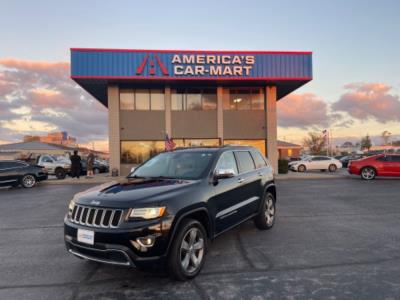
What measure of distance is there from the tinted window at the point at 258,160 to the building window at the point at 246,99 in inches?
636

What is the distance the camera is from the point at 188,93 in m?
22.0

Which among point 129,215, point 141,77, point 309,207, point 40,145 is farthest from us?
point 40,145

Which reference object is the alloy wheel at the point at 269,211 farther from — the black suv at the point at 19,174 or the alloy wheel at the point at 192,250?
the black suv at the point at 19,174

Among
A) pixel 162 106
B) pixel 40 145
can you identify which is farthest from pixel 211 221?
pixel 40 145

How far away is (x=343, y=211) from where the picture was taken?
7.95 m

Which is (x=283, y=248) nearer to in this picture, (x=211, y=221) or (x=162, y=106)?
(x=211, y=221)

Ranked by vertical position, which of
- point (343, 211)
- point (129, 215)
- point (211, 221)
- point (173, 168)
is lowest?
point (343, 211)

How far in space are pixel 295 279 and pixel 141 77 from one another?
17.8 m

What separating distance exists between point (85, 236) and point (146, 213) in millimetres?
826

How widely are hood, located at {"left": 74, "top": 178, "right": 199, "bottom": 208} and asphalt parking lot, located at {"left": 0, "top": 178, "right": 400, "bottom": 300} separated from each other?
41.5 inches

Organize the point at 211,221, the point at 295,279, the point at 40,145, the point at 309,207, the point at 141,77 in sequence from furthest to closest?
the point at 40,145 < the point at 141,77 < the point at 309,207 < the point at 211,221 < the point at 295,279

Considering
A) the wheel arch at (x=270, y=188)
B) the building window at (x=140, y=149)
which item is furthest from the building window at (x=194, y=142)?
the wheel arch at (x=270, y=188)

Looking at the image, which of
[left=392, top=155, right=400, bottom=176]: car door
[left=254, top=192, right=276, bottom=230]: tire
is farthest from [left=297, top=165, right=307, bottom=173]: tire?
[left=254, top=192, right=276, bottom=230]: tire

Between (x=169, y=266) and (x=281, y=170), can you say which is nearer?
(x=169, y=266)
